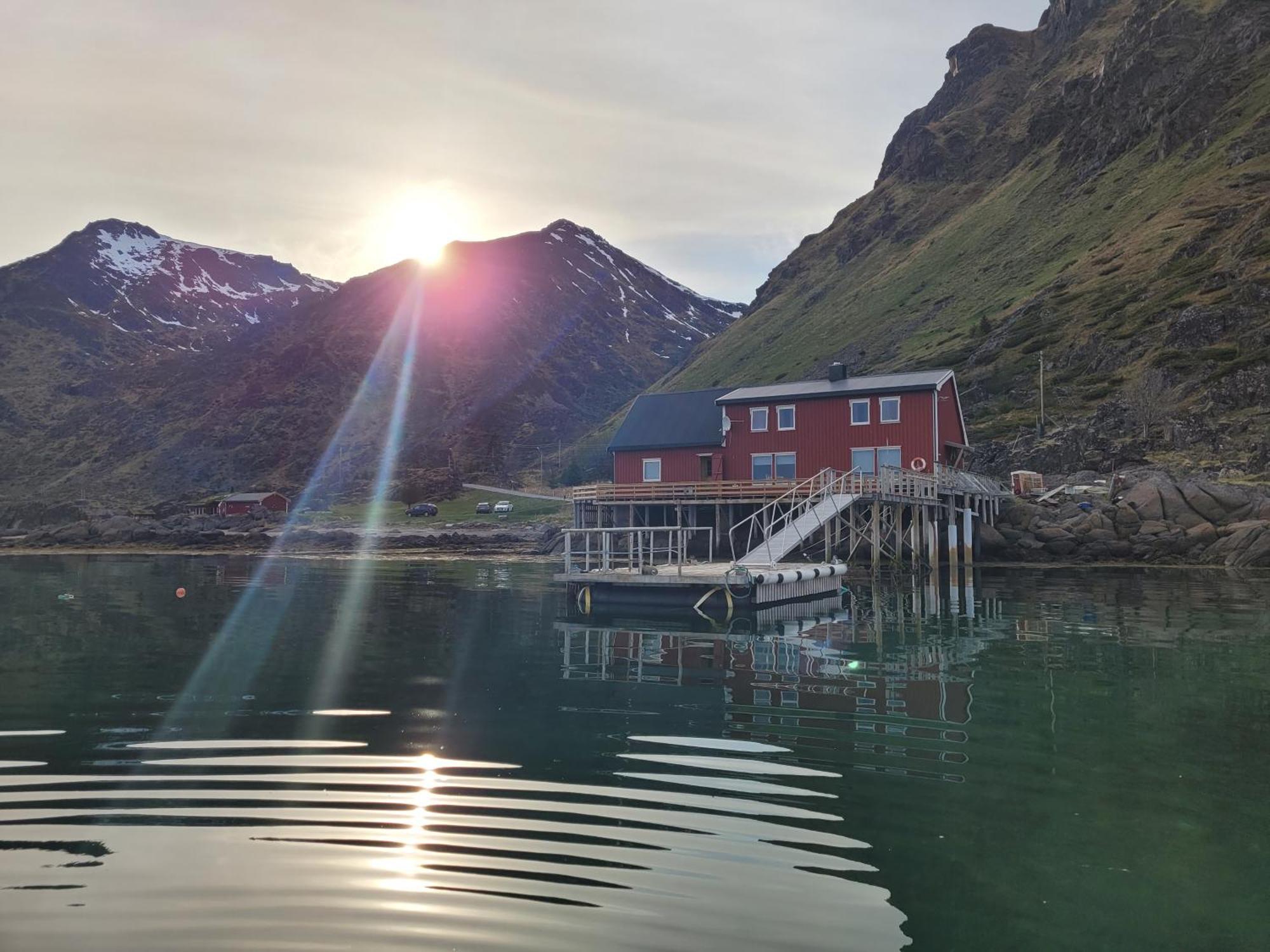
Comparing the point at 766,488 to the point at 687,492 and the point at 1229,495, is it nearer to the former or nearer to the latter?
the point at 687,492

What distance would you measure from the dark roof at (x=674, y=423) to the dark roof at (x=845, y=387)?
7.57 feet

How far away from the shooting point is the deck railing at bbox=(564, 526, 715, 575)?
120 ft

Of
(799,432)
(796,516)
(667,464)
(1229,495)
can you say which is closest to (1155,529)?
(1229,495)

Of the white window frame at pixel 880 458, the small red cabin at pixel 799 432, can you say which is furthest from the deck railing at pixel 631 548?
Answer: the white window frame at pixel 880 458

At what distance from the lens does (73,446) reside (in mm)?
197125

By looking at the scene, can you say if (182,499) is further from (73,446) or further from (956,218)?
(956,218)

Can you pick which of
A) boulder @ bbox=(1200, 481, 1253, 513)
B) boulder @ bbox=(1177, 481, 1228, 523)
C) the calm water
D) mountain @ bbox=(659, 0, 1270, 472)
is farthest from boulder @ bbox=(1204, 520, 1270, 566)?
the calm water

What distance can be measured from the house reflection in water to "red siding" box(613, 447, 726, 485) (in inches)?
1012

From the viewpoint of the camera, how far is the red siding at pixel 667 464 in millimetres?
58062

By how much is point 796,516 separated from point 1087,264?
264ft

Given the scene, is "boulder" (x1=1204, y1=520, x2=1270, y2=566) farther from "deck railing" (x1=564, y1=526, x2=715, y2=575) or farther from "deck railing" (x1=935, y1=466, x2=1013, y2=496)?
"deck railing" (x1=564, y1=526, x2=715, y2=575)

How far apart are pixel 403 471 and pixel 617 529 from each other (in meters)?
141

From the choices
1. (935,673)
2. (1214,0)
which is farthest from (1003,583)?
(1214,0)

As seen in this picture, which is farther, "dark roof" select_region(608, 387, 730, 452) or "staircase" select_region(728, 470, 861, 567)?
"dark roof" select_region(608, 387, 730, 452)
